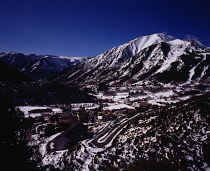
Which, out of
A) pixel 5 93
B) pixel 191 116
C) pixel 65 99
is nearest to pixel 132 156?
pixel 5 93

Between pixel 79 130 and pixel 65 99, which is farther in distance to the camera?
pixel 65 99

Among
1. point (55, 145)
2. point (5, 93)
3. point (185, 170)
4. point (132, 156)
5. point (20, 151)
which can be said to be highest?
point (5, 93)

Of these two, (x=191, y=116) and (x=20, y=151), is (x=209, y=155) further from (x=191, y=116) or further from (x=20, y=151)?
(x=20, y=151)

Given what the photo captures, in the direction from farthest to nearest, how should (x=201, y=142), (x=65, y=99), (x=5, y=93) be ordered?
(x=65, y=99) → (x=201, y=142) → (x=5, y=93)

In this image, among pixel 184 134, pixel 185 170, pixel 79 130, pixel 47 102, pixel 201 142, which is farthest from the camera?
pixel 47 102

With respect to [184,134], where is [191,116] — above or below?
above

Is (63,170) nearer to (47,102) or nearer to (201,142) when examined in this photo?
(201,142)
